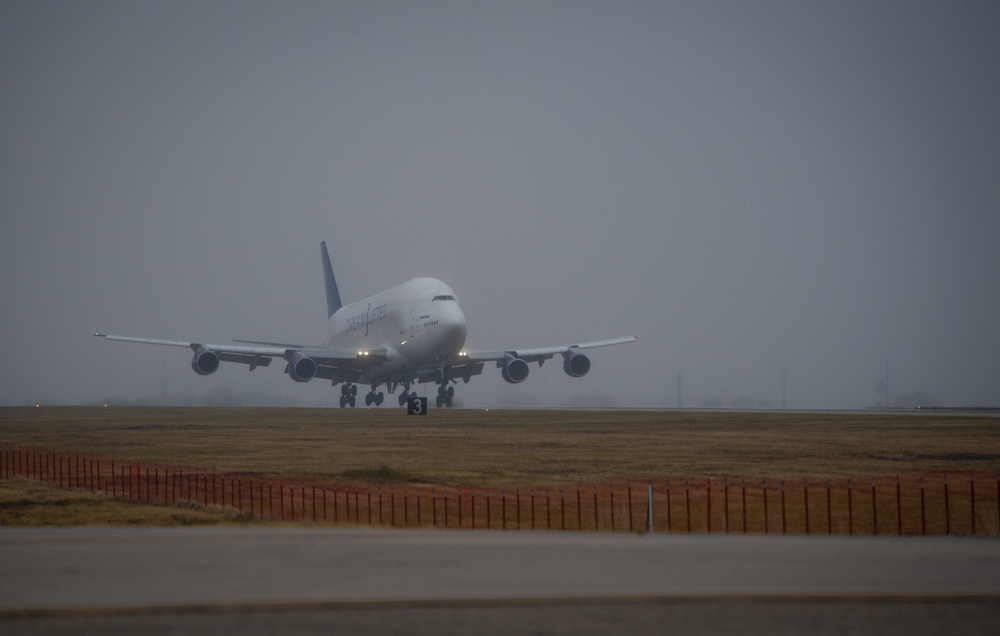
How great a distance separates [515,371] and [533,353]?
2.84 meters

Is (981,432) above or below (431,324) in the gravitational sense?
below

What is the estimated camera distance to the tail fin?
113625 mm

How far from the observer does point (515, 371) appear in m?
79.4

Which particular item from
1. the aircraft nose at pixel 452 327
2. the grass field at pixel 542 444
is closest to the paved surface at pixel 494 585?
the grass field at pixel 542 444

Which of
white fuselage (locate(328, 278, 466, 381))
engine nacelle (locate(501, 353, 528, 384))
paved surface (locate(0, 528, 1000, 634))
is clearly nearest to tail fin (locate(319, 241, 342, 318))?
white fuselage (locate(328, 278, 466, 381))

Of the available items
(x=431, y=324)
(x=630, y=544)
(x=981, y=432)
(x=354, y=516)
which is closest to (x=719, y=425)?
(x=981, y=432)

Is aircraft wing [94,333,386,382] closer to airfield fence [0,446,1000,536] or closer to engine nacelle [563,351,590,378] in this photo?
engine nacelle [563,351,590,378]

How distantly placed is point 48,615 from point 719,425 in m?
52.5

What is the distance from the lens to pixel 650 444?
46.9 m

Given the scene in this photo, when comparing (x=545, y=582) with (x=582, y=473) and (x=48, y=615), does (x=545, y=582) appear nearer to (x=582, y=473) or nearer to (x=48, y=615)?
(x=48, y=615)

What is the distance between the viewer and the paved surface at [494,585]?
31.5ft

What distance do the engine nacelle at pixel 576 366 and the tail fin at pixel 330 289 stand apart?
38.6 m

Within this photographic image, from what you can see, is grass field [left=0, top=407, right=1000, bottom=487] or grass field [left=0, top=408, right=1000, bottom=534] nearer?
grass field [left=0, top=408, right=1000, bottom=534]

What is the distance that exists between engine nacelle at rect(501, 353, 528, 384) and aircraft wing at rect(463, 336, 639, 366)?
71 centimetres
